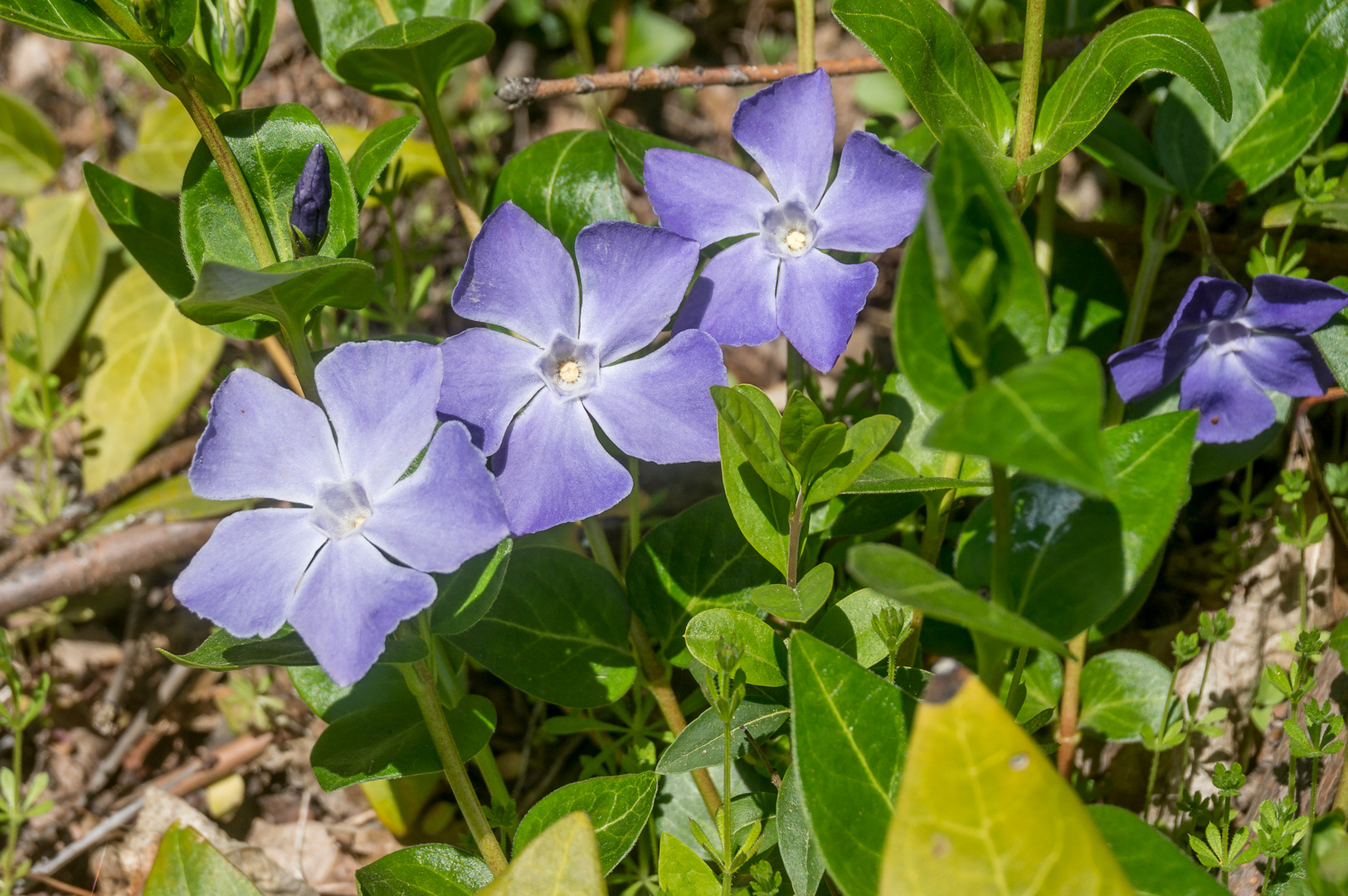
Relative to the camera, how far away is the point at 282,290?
1.35m

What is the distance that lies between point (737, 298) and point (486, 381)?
436 mm

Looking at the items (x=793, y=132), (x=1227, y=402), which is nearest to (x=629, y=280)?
(x=793, y=132)

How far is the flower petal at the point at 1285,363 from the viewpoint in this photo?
169 cm

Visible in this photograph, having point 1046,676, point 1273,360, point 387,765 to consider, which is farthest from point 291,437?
point 1273,360

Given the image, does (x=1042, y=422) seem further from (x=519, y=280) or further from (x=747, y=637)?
(x=519, y=280)

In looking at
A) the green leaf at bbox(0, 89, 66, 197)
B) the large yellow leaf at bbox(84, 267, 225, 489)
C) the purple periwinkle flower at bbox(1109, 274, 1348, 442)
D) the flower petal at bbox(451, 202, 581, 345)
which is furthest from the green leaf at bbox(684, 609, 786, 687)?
the green leaf at bbox(0, 89, 66, 197)

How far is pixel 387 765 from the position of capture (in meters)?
1.49

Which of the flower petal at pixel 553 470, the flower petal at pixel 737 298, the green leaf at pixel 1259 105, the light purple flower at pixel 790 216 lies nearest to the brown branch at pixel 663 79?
the green leaf at pixel 1259 105

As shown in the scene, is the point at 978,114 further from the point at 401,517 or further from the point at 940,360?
the point at 401,517

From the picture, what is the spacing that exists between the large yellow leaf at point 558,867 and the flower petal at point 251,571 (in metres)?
0.44

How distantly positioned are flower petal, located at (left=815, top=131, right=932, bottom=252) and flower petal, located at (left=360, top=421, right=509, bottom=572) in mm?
719

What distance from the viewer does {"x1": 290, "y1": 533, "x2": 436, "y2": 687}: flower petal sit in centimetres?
122

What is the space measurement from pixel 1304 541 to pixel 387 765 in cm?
159

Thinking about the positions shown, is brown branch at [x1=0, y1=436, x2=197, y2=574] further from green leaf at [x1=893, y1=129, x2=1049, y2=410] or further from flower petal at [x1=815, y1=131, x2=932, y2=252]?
green leaf at [x1=893, y1=129, x2=1049, y2=410]
